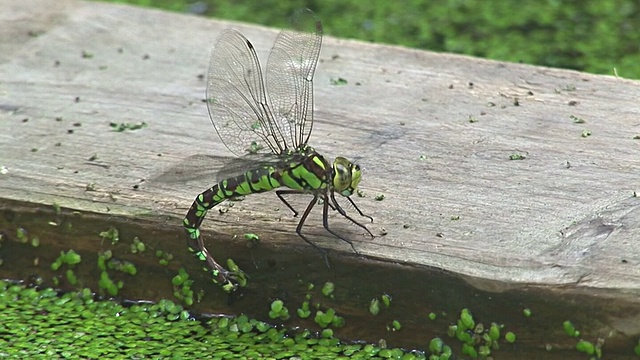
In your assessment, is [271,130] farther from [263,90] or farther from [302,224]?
[302,224]

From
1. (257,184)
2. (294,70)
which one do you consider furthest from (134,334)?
(294,70)

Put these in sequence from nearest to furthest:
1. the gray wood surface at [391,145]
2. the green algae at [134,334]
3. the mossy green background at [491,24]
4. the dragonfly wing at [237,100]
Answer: the gray wood surface at [391,145]
the green algae at [134,334]
the dragonfly wing at [237,100]
the mossy green background at [491,24]

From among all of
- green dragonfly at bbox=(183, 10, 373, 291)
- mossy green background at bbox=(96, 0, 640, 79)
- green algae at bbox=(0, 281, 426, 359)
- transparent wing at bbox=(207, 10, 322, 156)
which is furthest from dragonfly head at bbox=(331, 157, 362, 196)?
mossy green background at bbox=(96, 0, 640, 79)

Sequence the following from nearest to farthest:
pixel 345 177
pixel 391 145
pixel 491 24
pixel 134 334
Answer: pixel 345 177 < pixel 134 334 < pixel 391 145 < pixel 491 24

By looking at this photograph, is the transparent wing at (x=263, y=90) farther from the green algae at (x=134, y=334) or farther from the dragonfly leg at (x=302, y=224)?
the green algae at (x=134, y=334)

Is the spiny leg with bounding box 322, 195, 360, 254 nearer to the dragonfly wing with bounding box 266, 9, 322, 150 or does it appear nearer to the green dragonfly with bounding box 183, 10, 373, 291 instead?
the green dragonfly with bounding box 183, 10, 373, 291

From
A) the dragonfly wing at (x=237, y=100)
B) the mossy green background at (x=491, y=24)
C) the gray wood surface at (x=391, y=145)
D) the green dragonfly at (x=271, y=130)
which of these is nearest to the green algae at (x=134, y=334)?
the green dragonfly at (x=271, y=130)
